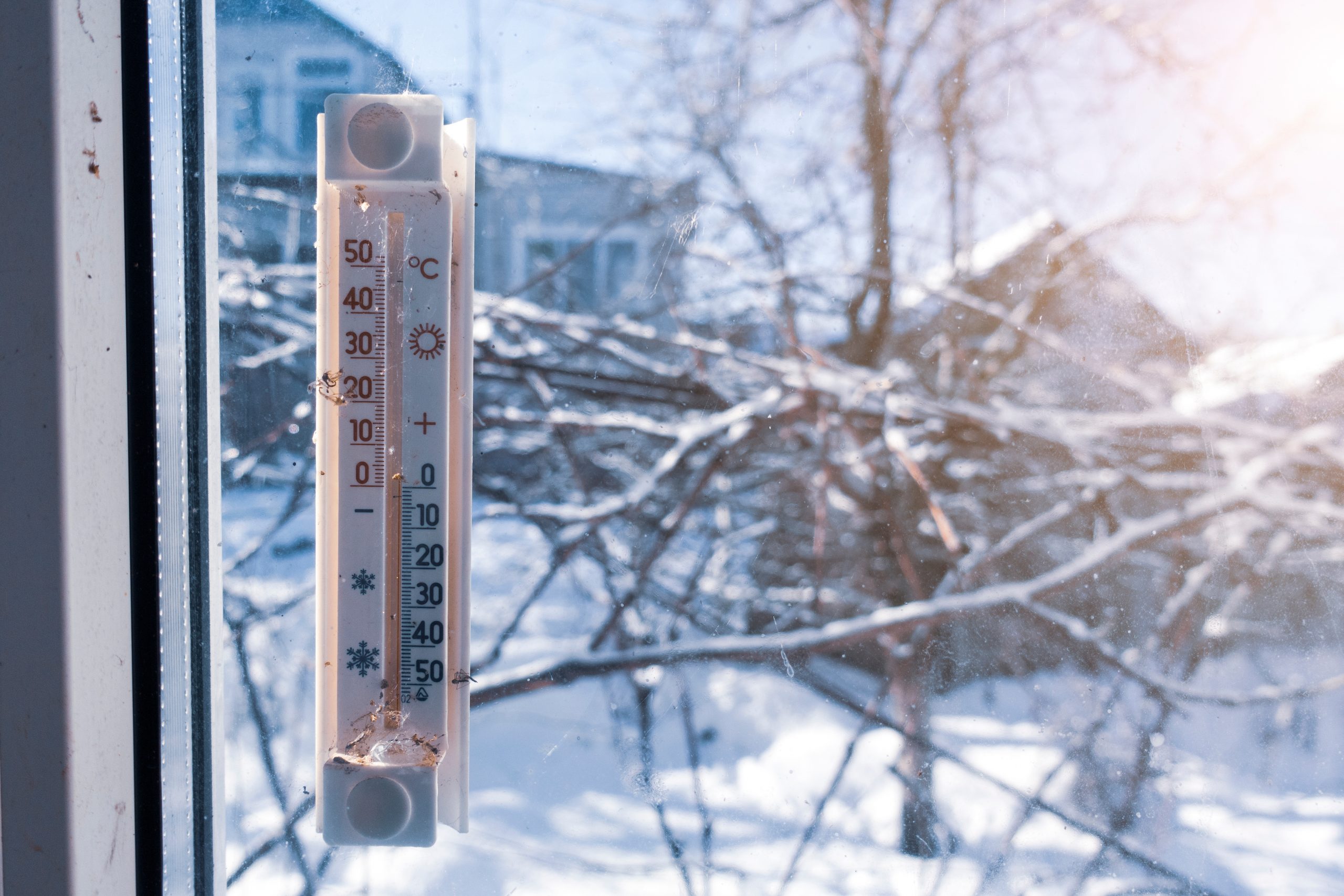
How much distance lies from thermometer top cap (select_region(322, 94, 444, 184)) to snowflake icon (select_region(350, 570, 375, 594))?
0.92 ft

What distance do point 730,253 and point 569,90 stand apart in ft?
0.69

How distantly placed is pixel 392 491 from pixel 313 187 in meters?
0.31

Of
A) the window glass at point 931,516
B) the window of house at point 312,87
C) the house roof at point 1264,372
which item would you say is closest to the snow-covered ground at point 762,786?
the window glass at point 931,516

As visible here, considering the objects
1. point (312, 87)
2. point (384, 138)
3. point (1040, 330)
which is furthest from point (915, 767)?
point (312, 87)

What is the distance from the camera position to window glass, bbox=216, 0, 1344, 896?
559 mm

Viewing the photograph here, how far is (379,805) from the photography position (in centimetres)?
43

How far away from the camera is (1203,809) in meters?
0.57

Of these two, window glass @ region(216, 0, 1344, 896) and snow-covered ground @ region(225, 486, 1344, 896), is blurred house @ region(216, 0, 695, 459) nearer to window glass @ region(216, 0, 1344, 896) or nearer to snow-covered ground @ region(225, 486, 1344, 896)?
window glass @ region(216, 0, 1344, 896)

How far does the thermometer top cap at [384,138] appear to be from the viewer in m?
0.42

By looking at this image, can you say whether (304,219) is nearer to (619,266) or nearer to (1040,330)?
(619,266)

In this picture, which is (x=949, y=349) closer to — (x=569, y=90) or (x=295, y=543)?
(x=569, y=90)

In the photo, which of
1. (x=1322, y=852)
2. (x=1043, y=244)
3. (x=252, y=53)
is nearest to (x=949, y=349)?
(x=1043, y=244)

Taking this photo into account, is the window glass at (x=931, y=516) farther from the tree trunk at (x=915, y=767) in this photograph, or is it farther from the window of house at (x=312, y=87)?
the window of house at (x=312, y=87)

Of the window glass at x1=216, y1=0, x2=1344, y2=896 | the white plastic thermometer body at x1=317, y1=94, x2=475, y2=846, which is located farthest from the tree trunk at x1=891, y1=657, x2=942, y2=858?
the white plastic thermometer body at x1=317, y1=94, x2=475, y2=846
